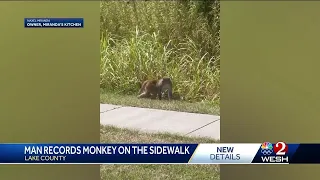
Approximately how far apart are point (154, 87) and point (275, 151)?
55.8 inches

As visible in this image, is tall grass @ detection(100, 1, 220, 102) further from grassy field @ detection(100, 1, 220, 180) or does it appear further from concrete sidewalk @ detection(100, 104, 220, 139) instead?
concrete sidewalk @ detection(100, 104, 220, 139)

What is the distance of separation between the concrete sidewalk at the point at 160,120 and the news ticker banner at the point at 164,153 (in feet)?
0.94

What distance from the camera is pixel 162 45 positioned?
16.3ft

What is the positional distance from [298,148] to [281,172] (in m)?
0.29

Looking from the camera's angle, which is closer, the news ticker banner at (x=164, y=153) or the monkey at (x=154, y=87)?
the news ticker banner at (x=164, y=153)

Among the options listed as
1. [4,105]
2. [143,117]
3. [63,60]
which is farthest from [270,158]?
[4,105]

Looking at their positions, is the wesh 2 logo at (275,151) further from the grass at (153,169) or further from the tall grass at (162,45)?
the tall grass at (162,45)

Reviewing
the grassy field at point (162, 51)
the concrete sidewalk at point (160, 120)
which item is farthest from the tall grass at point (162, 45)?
the concrete sidewalk at point (160, 120)

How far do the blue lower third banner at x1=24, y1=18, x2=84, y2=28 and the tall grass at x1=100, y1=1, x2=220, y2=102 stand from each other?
22.1 inches

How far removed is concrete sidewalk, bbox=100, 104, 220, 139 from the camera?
181 inches

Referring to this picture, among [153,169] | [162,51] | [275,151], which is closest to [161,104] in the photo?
[162,51]

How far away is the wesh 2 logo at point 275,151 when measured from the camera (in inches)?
170

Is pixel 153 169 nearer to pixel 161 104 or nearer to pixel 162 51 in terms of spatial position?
pixel 161 104

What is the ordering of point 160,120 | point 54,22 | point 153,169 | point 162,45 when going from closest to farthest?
point 54,22 < point 153,169 < point 160,120 < point 162,45
